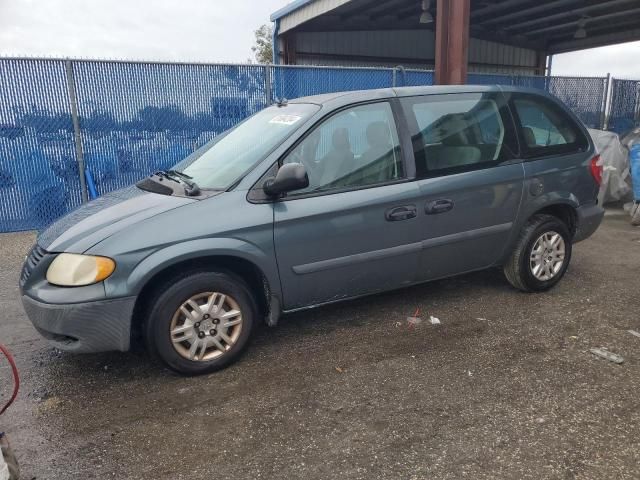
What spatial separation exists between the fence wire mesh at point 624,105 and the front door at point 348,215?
34.2 feet

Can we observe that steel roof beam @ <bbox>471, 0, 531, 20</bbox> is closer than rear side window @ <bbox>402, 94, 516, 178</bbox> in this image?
No

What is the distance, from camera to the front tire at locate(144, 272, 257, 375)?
3.22 meters

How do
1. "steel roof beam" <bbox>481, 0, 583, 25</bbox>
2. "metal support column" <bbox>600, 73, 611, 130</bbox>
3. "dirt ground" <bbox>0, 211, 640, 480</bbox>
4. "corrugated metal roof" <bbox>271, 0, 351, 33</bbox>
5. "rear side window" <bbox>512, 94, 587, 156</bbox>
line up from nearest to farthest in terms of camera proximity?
"dirt ground" <bbox>0, 211, 640, 480</bbox>
"rear side window" <bbox>512, 94, 587, 156</bbox>
"metal support column" <bbox>600, 73, 611, 130</bbox>
"corrugated metal roof" <bbox>271, 0, 351, 33</bbox>
"steel roof beam" <bbox>481, 0, 583, 25</bbox>

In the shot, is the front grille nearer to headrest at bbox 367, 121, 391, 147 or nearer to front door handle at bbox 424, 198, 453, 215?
headrest at bbox 367, 121, 391, 147

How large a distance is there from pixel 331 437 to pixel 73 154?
21.1 feet

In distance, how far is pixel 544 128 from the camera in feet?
15.2

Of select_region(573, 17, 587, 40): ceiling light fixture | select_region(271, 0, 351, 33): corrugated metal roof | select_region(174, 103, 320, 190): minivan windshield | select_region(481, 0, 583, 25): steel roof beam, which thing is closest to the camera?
select_region(174, 103, 320, 190): minivan windshield

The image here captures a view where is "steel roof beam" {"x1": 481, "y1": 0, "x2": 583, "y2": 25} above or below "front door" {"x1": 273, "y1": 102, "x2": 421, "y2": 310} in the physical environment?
above

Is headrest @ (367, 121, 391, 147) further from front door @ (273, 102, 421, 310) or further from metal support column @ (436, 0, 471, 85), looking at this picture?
metal support column @ (436, 0, 471, 85)

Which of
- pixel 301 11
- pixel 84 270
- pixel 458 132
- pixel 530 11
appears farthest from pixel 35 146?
pixel 530 11

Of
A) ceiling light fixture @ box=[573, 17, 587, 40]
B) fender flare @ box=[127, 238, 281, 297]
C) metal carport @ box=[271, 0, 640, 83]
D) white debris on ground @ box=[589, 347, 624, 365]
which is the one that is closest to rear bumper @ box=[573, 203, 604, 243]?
white debris on ground @ box=[589, 347, 624, 365]

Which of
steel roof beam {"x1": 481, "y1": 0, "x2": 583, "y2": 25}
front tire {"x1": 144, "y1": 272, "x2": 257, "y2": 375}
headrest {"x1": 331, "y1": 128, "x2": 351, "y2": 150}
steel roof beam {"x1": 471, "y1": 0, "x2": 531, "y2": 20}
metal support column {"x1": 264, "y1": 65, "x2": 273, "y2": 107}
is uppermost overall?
steel roof beam {"x1": 471, "y1": 0, "x2": 531, "y2": 20}

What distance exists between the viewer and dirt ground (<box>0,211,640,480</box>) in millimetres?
2551

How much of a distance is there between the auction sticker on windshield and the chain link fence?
4442 millimetres
